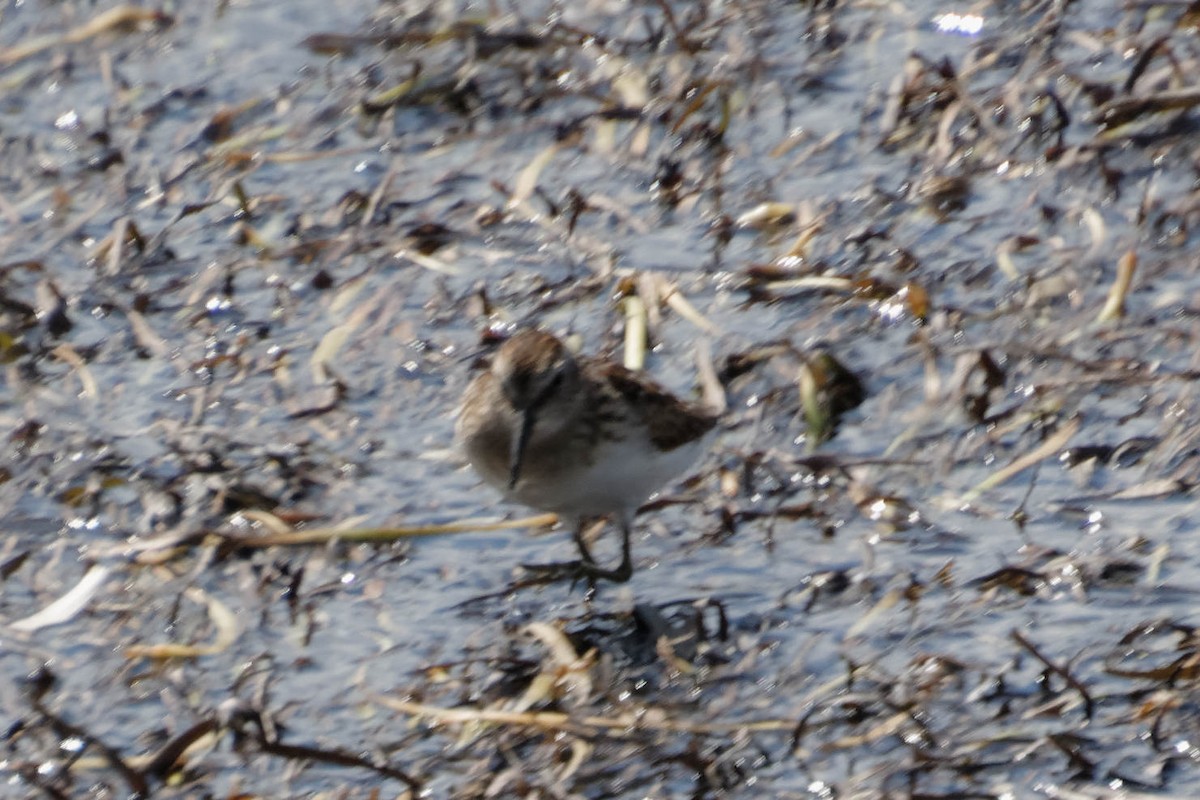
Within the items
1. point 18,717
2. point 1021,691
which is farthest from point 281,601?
point 1021,691

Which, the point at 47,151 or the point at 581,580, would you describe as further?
the point at 47,151

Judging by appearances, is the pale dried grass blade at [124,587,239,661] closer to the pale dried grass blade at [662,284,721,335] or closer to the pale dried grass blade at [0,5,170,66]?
Answer: the pale dried grass blade at [662,284,721,335]

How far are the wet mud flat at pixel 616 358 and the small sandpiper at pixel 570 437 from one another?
12.2 inches

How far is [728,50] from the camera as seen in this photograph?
10.3 metres

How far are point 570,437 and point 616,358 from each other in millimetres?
1439

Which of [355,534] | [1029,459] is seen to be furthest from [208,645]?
[1029,459]

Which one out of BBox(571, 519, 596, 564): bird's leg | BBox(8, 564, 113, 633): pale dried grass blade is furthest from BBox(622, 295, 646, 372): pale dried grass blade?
BBox(8, 564, 113, 633): pale dried grass blade

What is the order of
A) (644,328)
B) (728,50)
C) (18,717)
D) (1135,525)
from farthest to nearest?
(728,50), (644,328), (1135,525), (18,717)

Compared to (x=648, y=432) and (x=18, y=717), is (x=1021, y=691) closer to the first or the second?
(x=648, y=432)

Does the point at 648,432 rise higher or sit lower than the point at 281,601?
higher

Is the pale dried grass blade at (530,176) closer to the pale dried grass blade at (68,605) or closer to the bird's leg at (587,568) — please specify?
the bird's leg at (587,568)

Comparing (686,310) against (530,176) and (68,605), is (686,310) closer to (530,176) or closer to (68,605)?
(530,176)

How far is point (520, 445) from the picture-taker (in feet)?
22.0

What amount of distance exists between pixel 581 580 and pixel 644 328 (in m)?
1.49
